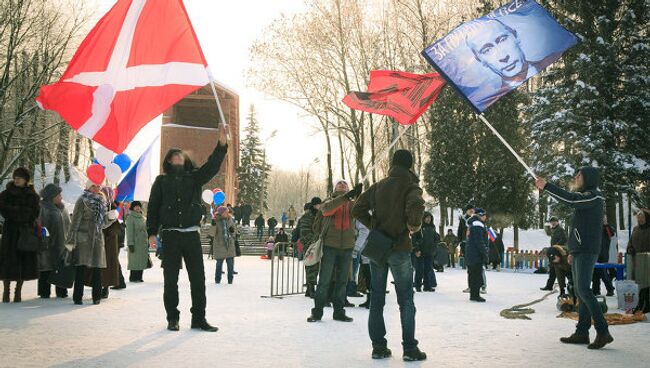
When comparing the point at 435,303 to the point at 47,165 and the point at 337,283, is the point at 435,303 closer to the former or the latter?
the point at 337,283

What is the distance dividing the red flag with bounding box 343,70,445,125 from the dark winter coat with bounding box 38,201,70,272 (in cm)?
558

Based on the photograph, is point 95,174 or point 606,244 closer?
point 95,174

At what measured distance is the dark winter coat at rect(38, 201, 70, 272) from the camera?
40.5 ft

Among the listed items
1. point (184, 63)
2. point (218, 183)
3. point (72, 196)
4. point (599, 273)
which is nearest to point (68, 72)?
point (184, 63)

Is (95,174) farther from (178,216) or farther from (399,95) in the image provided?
(399,95)

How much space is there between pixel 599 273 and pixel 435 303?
4.26 metres

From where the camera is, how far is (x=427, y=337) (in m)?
8.73

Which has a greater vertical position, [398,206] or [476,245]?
[398,206]

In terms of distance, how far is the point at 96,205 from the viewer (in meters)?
11.3

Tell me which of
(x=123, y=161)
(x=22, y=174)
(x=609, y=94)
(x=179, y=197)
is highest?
(x=609, y=94)

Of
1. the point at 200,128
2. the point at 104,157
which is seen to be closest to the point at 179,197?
the point at 104,157

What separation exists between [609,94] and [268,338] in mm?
24938

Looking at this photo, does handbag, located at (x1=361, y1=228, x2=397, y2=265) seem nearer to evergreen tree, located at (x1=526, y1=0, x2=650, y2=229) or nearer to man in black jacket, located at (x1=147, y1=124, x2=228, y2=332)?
man in black jacket, located at (x1=147, y1=124, x2=228, y2=332)

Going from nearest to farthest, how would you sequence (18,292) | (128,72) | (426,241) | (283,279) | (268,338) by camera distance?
(268,338)
(128,72)
(18,292)
(426,241)
(283,279)
